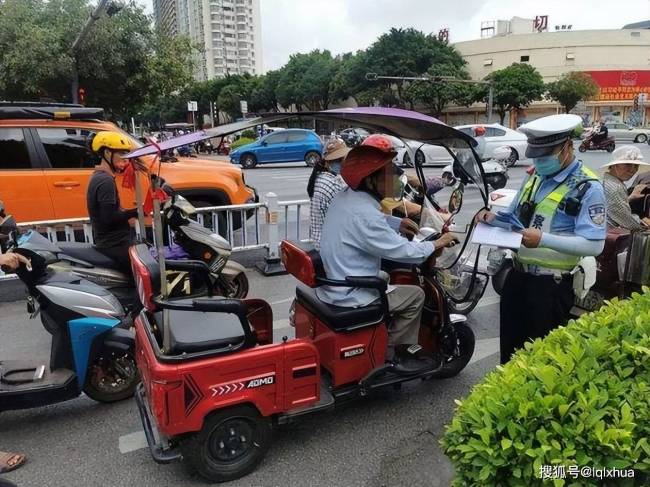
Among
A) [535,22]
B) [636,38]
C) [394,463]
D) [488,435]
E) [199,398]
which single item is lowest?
[394,463]

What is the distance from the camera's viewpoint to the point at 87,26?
13.4 meters

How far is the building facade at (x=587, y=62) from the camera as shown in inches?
2125

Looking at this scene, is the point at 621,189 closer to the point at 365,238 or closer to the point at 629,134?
the point at 365,238

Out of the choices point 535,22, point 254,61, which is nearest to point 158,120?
point 254,61

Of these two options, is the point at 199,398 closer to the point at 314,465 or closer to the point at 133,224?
the point at 314,465

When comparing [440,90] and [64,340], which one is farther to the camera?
[440,90]

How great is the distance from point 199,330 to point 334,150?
7.74 feet

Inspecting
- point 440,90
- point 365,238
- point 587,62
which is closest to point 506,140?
point 365,238

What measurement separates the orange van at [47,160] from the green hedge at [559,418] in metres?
5.41

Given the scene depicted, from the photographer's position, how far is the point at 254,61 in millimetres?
144000

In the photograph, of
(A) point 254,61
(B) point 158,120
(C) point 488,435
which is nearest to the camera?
(C) point 488,435

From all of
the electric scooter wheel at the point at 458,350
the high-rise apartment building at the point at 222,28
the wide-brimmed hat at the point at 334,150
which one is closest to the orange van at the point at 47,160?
the wide-brimmed hat at the point at 334,150

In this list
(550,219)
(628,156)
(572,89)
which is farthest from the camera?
(572,89)

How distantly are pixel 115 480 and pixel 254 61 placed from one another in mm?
152256
